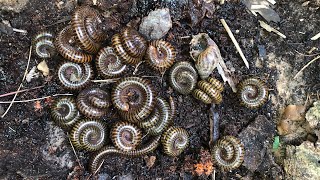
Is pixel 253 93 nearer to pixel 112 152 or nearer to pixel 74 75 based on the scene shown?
pixel 112 152

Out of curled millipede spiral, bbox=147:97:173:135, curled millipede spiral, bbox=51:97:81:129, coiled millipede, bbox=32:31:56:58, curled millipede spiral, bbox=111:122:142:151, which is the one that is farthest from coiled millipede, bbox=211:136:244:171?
coiled millipede, bbox=32:31:56:58

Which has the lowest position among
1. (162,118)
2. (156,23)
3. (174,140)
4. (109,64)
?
(174,140)

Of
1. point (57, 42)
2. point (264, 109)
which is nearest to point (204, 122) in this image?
point (264, 109)

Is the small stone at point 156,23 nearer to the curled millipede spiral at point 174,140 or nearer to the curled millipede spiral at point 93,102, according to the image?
the curled millipede spiral at point 93,102

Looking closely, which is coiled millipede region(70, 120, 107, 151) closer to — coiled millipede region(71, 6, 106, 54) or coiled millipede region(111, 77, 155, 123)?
coiled millipede region(111, 77, 155, 123)

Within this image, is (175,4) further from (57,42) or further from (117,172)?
(117,172)

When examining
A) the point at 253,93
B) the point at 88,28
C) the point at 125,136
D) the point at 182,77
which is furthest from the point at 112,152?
the point at 253,93
